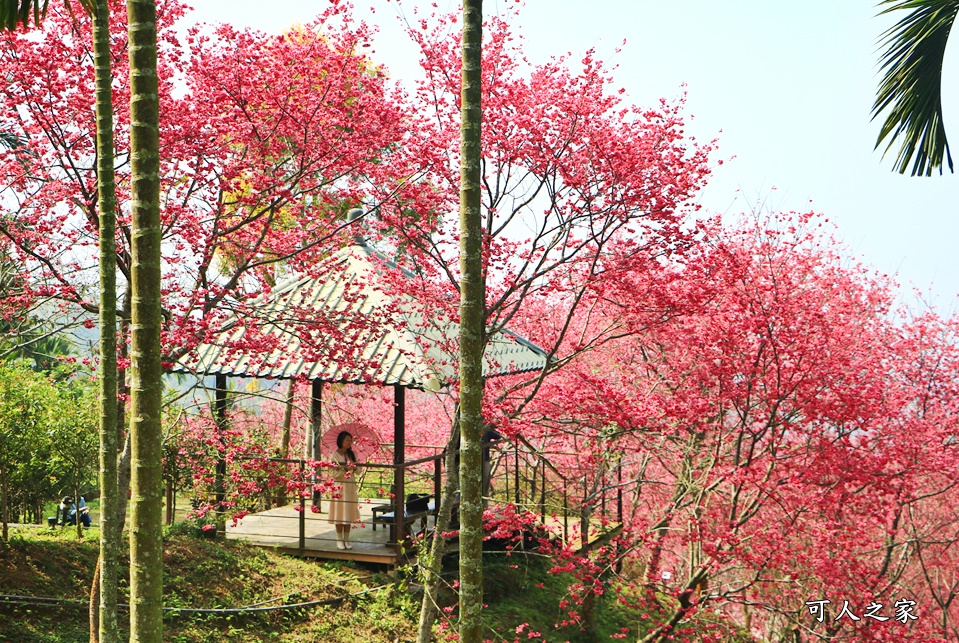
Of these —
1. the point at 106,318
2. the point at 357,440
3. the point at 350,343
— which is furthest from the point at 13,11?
the point at 357,440

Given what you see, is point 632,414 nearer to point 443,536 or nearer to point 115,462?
point 443,536

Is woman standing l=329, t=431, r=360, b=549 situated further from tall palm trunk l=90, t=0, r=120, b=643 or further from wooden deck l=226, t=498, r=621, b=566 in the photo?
tall palm trunk l=90, t=0, r=120, b=643

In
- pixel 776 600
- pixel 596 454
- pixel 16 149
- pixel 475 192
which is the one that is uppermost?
pixel 16 149

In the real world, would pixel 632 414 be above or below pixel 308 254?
below

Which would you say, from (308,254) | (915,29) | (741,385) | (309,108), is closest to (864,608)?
(741,385)

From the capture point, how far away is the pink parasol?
9992 mm

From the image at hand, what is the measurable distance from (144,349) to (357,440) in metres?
6.37

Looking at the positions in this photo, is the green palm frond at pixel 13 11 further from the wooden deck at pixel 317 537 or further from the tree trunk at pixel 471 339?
the wooden deck at pixel 317 537

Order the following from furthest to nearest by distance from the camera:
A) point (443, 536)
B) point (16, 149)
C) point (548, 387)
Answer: point (548, 387) → point (443, 536) → point (16, 149)

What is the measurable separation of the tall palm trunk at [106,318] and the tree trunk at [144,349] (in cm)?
187

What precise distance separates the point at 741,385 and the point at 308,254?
442 centimetres

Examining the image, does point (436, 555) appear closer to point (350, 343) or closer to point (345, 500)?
point (350, 343)

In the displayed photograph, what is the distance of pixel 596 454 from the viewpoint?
1022 centimetres

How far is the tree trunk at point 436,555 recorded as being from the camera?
758 centimetres
